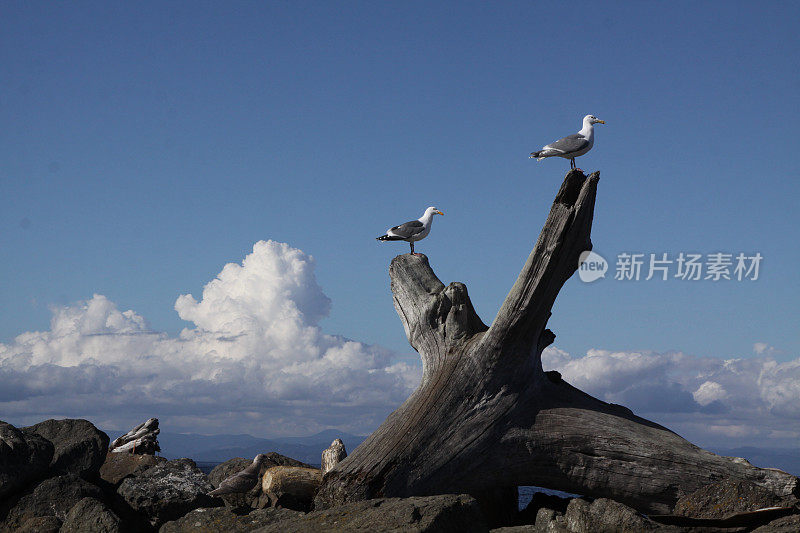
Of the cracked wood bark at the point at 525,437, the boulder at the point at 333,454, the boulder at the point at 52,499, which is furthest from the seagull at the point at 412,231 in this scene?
the boulder at the point at 52,499

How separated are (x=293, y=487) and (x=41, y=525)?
4.02 metres

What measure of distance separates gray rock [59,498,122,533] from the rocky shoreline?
0.05 ft

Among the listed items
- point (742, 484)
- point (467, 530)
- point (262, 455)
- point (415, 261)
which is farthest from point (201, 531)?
point (742, 484)

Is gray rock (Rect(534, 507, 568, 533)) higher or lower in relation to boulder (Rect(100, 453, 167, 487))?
higher

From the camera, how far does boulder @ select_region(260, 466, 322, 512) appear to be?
12914 millimetres

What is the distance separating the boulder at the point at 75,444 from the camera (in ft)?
44.5

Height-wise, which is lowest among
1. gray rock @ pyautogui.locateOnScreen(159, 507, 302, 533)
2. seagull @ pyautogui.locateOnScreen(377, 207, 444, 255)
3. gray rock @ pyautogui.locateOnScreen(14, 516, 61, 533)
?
gray rock @ pyautogui.locateOnScreen(14, 516, 61, 533)

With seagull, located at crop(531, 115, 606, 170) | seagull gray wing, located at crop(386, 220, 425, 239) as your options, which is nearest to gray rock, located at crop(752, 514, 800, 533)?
seagull, located at crop(531, 115, 606, 170)

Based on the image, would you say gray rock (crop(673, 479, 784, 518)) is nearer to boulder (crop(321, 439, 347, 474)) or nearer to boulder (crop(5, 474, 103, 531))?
boulder (crop(321, 439, 347, 474))

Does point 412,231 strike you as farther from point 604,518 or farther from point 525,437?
point 604,518

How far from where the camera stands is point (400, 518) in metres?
8.58

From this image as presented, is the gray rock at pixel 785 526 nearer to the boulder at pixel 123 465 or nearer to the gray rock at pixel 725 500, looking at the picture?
the gray rock at pixel 725 500

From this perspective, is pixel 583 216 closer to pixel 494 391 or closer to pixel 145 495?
pixel 494 391

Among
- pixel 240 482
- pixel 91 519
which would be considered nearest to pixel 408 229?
pixel 240 482
